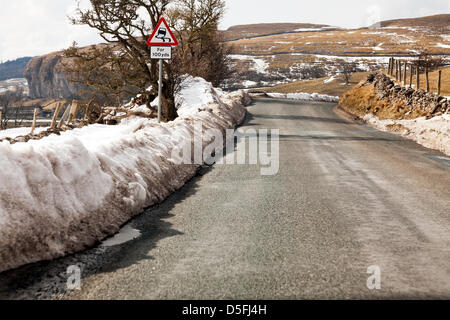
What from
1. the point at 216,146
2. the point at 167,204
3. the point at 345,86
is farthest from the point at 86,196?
the point at 345,86

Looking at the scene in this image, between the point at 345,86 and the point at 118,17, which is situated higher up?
the point at 118,17

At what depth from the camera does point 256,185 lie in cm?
719

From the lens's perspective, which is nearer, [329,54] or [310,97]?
[310,97]

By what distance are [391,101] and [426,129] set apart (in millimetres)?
7557

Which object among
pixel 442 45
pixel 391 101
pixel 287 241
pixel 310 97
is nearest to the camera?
pixel 287 241

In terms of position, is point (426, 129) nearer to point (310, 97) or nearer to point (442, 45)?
point (310, 97)

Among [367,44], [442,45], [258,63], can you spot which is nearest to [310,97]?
[258,63]

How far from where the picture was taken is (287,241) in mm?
4316

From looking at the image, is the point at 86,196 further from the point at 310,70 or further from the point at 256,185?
the point at 310,70

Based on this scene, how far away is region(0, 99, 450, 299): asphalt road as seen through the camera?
322cm

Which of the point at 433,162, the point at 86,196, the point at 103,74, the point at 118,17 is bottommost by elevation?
the point at 433,162

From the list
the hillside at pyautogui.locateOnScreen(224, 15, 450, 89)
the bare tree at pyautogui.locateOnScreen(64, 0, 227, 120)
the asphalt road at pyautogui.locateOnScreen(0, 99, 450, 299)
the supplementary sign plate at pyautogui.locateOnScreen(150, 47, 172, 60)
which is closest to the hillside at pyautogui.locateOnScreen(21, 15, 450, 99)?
the hillside at pyautogui.locateOnScreen(224, 15, 450, 89)

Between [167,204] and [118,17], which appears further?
[118,17]
